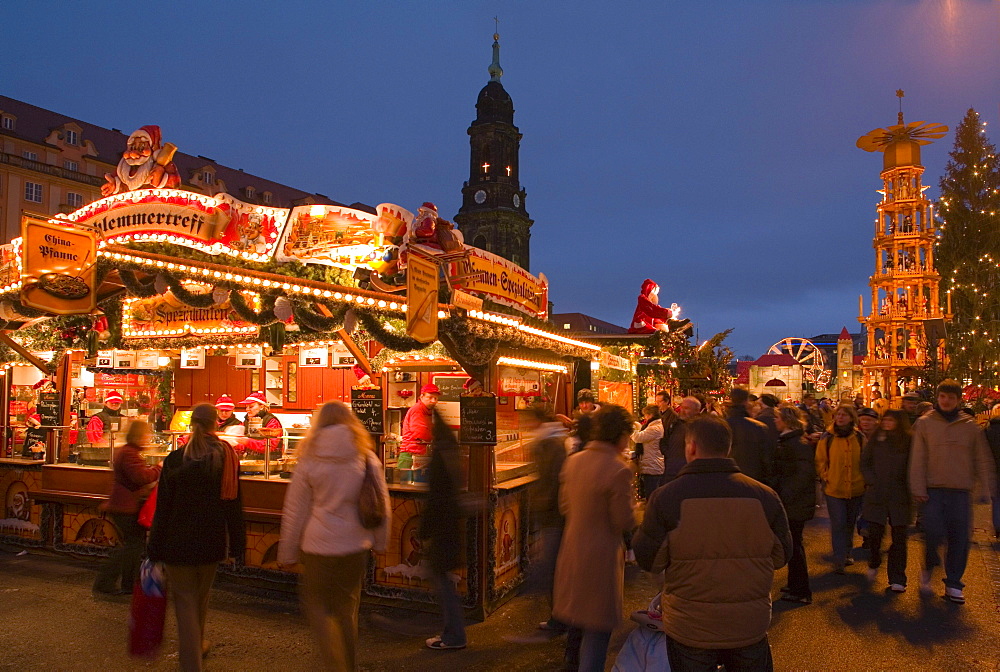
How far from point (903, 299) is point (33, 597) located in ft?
117

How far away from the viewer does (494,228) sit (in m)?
55.4

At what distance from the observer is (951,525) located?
5.84m

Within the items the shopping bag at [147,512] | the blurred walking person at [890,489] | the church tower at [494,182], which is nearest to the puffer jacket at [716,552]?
the blurred walking person at [890,489]

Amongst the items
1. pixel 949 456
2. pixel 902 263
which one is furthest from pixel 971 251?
→ pixel 949 456

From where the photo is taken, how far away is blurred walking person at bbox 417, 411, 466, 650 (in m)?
4.97

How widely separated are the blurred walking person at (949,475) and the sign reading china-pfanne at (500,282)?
4.51 m

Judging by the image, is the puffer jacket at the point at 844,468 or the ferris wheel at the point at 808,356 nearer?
the puffer jacket at the point at 844,468

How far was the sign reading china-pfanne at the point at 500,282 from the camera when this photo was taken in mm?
7773

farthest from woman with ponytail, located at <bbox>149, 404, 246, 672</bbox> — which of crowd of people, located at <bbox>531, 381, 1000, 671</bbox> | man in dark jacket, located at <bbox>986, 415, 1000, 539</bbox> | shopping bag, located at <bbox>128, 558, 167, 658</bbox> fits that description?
man in dark jacket, located at <bbox>986, 415, 1000, 539</bbox>

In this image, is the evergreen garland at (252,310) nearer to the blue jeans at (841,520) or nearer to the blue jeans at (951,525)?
the blue jeans at (841,520)

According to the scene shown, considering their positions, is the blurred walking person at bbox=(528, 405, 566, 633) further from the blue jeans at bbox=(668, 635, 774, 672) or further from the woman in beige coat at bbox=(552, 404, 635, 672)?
the blue jeans at bbox=(668, 635, 774, 672)

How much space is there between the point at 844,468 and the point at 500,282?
439 centimetres

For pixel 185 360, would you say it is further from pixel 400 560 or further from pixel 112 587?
pixel 400 560

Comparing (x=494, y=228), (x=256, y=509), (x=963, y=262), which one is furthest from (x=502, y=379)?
(x=494, y=228)
